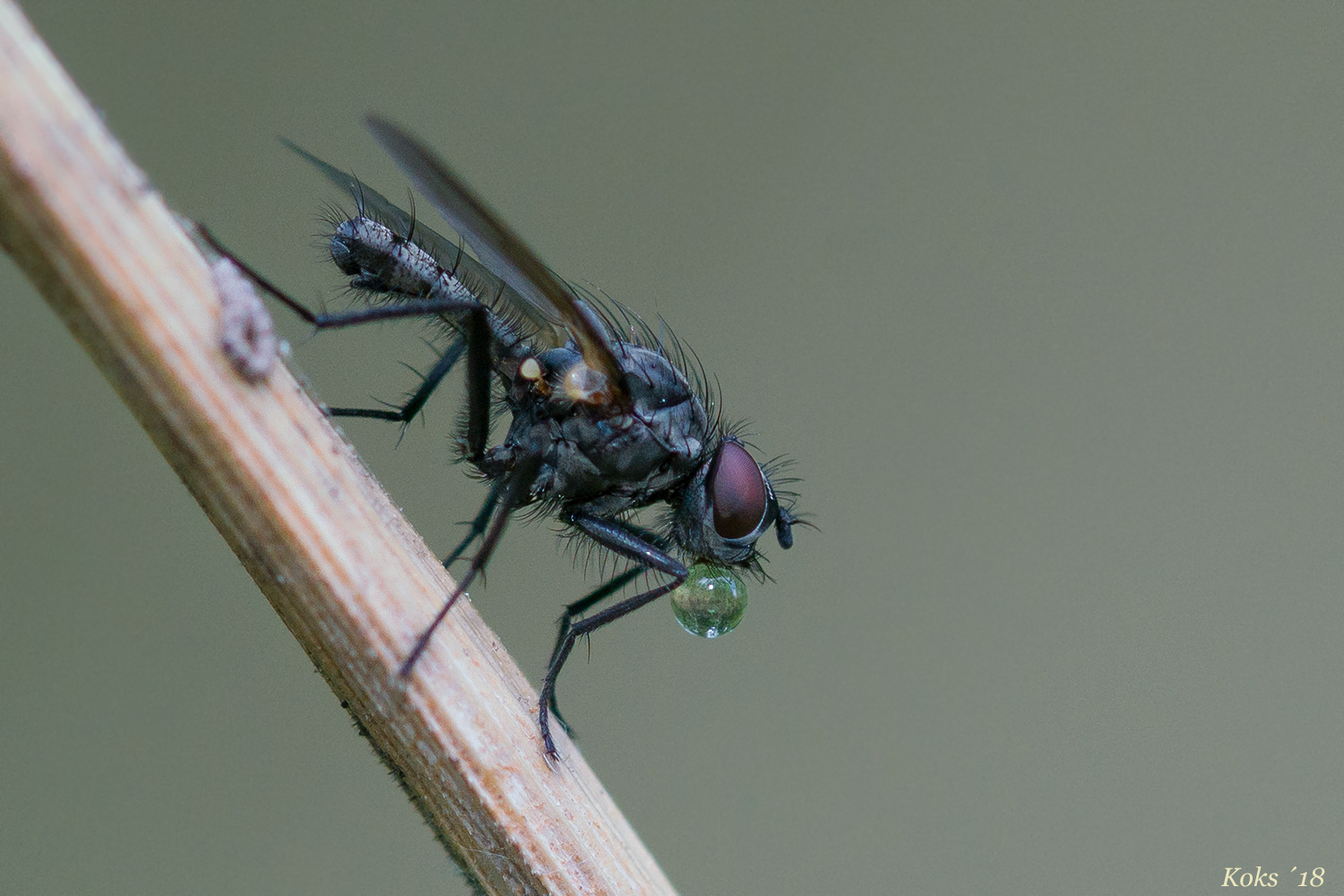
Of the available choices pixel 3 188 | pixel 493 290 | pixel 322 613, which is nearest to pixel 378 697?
pixel 322 613

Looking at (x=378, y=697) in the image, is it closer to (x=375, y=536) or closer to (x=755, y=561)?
(x=375, y=536)

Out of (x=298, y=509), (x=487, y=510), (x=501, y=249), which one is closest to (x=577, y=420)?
(x=487, y=510)

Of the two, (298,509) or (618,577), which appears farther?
(618,577)

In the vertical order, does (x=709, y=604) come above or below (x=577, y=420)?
below

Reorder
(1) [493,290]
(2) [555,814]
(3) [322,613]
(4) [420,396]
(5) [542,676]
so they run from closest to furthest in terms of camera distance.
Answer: (3) [322,613], (2) [555,814], (5) [542,676], (4) [420,396], (1) [493,290]

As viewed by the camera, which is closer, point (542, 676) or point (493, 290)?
point (542, 676)

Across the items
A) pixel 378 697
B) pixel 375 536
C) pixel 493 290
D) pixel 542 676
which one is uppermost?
pixel 493 290

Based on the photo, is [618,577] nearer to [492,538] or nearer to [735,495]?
[735,495]

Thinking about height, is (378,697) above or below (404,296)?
below
